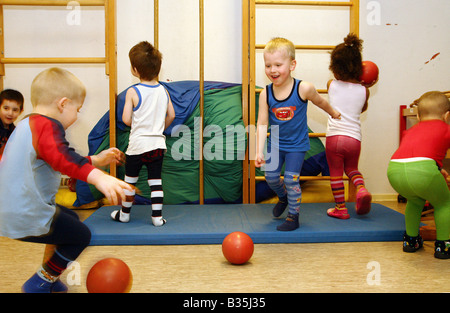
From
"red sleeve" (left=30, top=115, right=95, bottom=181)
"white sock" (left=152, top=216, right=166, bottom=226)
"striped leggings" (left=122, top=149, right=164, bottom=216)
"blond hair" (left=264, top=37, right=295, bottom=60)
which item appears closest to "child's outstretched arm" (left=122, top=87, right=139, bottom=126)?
"striped leggings" (left=122, top=149, right=164, bottom=216)

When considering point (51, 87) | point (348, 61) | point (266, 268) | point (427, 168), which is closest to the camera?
point (51, 87)

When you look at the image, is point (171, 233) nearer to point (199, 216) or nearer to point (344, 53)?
point (199, 216)

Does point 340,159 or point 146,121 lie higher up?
point 146,121

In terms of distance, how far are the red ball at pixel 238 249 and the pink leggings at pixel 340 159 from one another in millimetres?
995

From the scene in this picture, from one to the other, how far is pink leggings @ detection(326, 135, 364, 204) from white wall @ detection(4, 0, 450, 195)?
808mm

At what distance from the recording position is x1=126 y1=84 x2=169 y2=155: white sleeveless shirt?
97.5 inches

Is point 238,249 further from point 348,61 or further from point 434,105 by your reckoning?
point 348,61

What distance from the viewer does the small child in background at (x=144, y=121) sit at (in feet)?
8.07

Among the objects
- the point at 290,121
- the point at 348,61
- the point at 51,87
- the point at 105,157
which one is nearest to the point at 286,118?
the point at 290,121

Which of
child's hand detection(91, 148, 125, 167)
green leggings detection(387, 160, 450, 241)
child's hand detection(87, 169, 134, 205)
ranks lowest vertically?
green leggings detection(387, 160, 450, 241)

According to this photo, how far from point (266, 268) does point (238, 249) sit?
6.0 inches

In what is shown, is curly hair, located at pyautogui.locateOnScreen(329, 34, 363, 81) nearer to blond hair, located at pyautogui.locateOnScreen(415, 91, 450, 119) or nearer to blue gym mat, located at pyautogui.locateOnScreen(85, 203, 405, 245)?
blond hair, located at pyautogui.locateOnScreen(415, 91, 450, 119)

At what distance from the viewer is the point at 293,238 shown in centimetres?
221

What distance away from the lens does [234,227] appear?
2.30 meters
